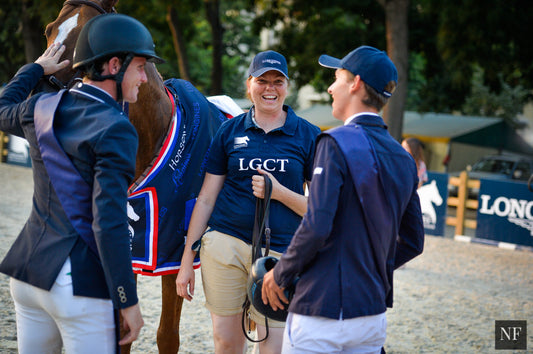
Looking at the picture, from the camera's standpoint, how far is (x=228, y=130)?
10.5ft

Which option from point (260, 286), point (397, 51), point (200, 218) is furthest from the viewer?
point (397, 51)

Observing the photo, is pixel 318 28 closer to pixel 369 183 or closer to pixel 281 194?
pixel 281 194

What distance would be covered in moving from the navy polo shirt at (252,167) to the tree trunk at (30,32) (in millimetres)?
15615

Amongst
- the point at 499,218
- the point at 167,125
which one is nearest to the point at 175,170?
the point at 167,125

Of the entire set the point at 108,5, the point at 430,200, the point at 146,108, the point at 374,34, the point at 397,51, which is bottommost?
the point at 430,200

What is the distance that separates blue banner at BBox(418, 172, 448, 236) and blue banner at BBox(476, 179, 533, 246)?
732 millimetres

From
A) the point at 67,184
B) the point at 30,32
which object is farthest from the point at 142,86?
the point at 30,32

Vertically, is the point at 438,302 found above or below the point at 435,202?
below

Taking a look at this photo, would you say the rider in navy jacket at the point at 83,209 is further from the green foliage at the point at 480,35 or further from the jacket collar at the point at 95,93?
the green foliage at the point at 480,35

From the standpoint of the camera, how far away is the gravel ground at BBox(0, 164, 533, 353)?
510 centimetres

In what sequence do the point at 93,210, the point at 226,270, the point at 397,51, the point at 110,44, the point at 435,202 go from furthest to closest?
the point at 397,51, the point at 435,202, the point at 226,270, the point at 110,44, the point at 93,210

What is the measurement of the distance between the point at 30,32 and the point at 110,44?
55.7ft

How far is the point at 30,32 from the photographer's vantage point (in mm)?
17328

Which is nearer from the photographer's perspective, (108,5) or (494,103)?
(108,5)
